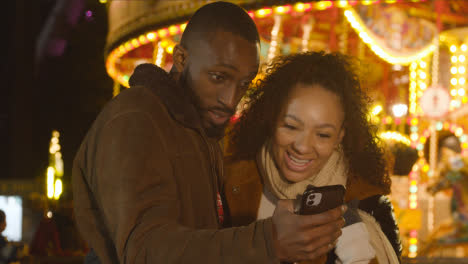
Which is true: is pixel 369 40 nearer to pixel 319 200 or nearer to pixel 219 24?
pixel 219 24

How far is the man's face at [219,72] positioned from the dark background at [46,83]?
23529 mm

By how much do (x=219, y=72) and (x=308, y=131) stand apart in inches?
29.3

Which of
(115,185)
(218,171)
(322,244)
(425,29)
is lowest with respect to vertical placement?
(322,244)

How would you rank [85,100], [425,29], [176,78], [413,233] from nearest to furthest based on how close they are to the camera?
[176,78] < [413,233] < [425,29] < [85,100]

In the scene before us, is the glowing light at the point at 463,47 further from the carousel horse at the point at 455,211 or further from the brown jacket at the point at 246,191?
the brown jacket at the point at 246,191

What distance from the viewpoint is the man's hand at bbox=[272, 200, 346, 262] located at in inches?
46.1

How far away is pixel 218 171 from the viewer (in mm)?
1927

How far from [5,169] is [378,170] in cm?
2987

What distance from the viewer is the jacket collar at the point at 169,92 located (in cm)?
159

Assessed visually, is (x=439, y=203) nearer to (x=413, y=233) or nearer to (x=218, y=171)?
(x=413, y=233)

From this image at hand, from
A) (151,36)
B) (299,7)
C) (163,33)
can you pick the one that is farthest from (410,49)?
(151,36)

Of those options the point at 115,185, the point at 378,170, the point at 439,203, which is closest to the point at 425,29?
the point at 439,203

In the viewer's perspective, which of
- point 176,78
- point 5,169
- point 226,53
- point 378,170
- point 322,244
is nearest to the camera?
point 322,244

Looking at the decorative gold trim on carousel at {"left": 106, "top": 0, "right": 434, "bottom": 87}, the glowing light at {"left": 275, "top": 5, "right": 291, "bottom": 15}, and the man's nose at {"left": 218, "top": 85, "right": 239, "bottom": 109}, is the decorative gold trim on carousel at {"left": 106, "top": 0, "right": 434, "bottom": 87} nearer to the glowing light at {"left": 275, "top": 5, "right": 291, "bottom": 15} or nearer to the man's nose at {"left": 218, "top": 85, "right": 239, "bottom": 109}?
the glowing light at {"left": 275, "top": 5, "right": 291, "bottom": 15}
